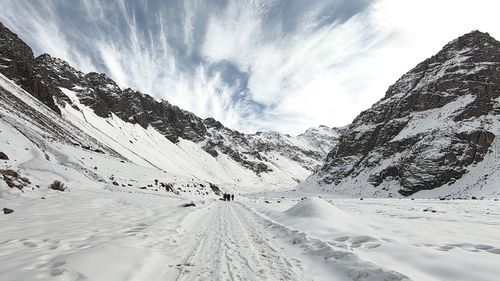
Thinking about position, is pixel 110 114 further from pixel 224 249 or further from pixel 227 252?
pixel 227 252

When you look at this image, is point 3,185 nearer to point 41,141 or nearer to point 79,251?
point 79,251

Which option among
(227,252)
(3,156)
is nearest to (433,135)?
(3,156)

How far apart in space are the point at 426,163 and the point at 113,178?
2677 inches

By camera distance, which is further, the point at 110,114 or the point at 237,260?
the point at 110,114

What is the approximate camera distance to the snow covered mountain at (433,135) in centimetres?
7131

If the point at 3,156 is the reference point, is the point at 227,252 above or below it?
below

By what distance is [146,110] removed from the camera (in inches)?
7766

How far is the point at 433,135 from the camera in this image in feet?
266

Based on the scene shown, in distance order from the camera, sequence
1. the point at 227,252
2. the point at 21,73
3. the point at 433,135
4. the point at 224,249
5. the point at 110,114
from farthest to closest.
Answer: the point at 110,114
the point at 21,73
the point at 433,135
the point at 224,249
the point at 227,252

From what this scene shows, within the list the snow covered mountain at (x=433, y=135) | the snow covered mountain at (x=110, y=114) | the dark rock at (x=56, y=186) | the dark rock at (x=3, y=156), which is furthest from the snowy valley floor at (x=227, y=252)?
the snow covered mountain at (x=110, y=114)

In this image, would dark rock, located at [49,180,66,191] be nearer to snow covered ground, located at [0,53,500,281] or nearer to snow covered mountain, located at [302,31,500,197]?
snow covered ground, located at [0,53,500,281]

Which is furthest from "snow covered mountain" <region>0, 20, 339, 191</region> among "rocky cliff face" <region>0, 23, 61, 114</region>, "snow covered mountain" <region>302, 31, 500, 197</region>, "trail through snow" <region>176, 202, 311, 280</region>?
"trail through snow" <region>176, 202, 311, 280</region>

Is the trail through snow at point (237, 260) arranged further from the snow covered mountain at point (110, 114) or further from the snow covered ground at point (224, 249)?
the snow covered mountain at point (110, 114)

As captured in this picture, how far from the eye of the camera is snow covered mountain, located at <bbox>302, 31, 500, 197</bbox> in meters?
71.3
